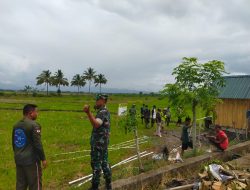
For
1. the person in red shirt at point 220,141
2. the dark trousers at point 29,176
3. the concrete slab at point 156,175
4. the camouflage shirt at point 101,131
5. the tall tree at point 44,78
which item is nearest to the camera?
the dark trousers at point 29,176

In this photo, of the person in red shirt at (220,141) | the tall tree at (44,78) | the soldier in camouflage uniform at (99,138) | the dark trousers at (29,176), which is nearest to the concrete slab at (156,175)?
the person in red shirt at (220,141)

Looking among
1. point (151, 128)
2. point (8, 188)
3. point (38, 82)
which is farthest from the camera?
point (38, 82)

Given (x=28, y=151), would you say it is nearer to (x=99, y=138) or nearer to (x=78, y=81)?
(x=99, y=138)

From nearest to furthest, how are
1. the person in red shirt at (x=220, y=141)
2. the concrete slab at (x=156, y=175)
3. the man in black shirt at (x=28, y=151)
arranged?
the man in black shirt at (x=28, y=151) < the concrete slab at (x=156, y=175) < the person in red shirt at (x=220, y=141)

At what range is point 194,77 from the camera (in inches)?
475

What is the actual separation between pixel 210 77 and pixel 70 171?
5687 millimetres

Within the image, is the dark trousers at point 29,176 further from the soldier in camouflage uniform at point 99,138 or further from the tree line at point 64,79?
the tree line at point 64,79

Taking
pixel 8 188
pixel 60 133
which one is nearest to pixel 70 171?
pixel 8 188

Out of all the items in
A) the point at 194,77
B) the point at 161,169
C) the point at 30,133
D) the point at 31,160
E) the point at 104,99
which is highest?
the point at 194,77

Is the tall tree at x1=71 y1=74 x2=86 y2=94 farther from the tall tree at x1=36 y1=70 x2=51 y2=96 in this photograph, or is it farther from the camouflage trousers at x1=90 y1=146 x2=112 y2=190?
the camouflage trousers at x1=90 y1=146 x2=112 y2=190

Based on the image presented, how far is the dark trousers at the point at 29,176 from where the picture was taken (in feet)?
20.1

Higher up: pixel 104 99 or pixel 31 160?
pixel 104 99

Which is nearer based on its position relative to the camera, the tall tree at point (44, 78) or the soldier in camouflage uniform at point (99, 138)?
the soldier in camouflage uniform at point (99, 138)

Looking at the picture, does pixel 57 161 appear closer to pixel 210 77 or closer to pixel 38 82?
pixel 210 77
